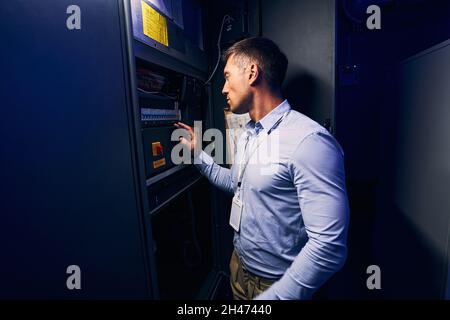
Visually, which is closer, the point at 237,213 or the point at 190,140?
the point at 237,213

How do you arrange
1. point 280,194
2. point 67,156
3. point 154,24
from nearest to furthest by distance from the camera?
point 67,156 → point 280,194 → point 154,24

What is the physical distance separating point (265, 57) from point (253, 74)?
10 centimetres

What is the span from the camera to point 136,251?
86 cm

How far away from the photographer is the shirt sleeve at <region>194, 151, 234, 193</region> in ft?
4.45

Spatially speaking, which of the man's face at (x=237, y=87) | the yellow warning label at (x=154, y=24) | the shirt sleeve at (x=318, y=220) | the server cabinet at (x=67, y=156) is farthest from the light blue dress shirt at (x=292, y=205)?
the yellow warning label at (x=154, y=24)

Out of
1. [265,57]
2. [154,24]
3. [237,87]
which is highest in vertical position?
[154,24]

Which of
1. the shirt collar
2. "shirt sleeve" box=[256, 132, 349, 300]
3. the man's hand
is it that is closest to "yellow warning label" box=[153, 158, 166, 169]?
the man's hand

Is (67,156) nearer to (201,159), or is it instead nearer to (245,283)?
(201,159)

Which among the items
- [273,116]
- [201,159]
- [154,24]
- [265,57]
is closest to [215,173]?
[201,159]

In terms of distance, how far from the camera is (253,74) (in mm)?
1038

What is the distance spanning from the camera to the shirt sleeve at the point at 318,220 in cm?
74
